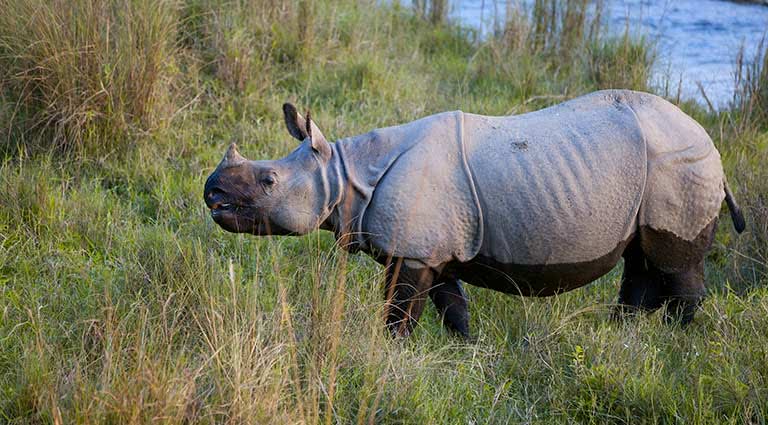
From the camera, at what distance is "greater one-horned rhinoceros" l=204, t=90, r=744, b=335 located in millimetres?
4148

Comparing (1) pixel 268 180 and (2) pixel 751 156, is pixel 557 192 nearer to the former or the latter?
(1) pixel 268 180

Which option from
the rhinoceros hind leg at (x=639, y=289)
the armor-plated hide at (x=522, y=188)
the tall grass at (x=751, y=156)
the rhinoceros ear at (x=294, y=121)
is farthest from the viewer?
the tall grass at (x=751, y=156)

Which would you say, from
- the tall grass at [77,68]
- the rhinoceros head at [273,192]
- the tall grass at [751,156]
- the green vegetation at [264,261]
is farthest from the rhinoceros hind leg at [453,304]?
the tall grass at [77,68]

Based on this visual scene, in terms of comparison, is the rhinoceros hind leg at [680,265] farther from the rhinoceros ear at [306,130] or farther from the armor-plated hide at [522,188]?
the rhinoceros ear at [306,130]

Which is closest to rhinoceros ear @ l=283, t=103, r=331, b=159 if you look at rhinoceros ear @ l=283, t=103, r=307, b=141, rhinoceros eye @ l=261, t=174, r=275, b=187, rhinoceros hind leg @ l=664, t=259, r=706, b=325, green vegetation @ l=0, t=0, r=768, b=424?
rhinoceros ear @ l=283, t=103, r=307, b=141

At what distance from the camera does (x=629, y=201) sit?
4219mm

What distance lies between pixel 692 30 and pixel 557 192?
7.29 m

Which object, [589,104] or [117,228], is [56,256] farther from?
[589,104]

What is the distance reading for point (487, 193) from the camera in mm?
4184

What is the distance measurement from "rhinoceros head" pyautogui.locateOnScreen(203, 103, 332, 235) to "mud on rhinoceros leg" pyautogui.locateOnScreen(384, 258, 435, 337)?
420mm

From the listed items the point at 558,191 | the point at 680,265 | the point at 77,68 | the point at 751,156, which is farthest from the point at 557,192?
the point at 77,68

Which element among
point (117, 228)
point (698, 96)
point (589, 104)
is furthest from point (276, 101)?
point (698, 96)

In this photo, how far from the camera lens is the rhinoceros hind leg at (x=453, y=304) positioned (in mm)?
4621

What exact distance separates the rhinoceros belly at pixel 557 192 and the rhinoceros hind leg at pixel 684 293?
0.44 m
